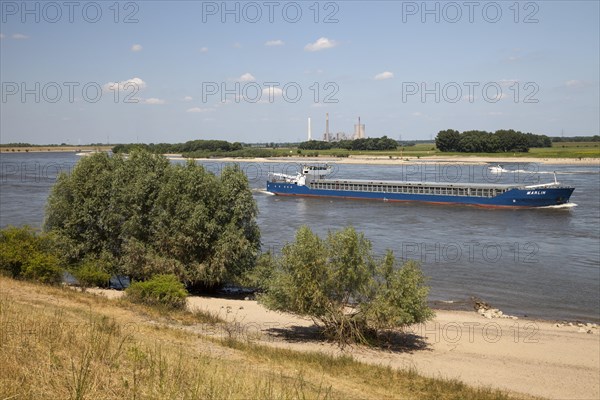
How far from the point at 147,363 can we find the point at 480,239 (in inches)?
1557

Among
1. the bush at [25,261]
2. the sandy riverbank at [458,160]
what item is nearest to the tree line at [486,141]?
the sandy riverbank at [458,160]

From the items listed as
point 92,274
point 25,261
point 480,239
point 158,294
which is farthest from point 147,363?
point 480,239

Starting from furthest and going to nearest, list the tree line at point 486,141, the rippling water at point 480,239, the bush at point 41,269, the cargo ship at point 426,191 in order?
the tree line at point 486,141 → the cargo ship at point 426,191 → the rippling water at point 480,239 → the bush at point 41,269

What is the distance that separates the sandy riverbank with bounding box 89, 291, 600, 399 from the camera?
1702 centimetres

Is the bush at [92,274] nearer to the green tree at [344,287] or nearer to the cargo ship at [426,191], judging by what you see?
the green tree at [344,287]

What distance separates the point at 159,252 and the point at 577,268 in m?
24.4

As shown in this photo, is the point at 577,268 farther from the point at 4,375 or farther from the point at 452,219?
the point at 4,375

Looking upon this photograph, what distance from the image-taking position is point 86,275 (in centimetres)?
2658

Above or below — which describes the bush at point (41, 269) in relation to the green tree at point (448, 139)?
below

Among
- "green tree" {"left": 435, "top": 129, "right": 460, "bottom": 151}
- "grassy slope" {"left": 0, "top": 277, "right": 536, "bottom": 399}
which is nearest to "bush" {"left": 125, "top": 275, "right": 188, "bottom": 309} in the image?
"grassy slope" {"left": 0, "top": 277, "right": 536, "bottom": 399}

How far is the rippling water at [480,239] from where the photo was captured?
28984mm

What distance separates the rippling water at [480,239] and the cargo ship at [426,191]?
135cm

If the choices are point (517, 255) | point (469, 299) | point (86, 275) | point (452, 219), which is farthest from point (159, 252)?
point (452, 219)

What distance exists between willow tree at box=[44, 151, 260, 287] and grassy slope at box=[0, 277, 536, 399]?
19.2ft
